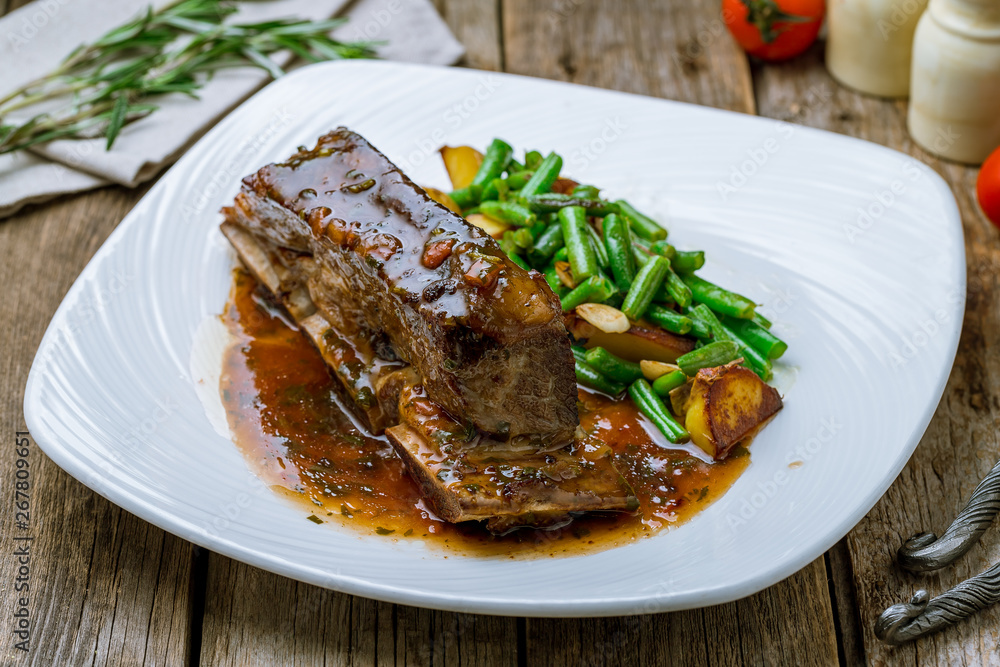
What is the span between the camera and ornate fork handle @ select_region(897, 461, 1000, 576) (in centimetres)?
336

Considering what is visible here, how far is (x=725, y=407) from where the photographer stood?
3512 mm

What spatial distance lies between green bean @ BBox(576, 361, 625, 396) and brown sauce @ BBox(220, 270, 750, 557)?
5cm

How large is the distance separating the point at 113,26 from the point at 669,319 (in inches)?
165

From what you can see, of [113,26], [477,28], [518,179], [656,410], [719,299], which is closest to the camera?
[656,410]

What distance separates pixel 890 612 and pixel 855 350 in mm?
1088

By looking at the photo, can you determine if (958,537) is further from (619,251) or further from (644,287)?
(619,251)

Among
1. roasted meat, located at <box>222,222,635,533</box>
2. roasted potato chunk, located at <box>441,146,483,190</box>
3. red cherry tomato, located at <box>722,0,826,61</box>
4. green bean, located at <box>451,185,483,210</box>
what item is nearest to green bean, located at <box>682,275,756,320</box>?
roasted meat, located at <box>222,222,635,533</box>

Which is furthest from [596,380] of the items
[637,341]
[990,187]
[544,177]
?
[990,187]

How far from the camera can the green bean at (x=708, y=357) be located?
12.2 ft

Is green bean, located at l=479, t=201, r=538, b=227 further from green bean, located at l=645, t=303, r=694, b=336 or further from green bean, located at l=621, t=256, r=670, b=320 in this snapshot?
green bean, located at l=645, t=303, r=694, b=336

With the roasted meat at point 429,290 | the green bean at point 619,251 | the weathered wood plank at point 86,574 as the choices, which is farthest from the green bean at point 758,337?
the weathered wood plank at point 86,574

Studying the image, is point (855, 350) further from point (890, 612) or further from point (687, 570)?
point (687, 570)

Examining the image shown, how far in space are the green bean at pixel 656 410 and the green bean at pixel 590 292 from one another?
40cm

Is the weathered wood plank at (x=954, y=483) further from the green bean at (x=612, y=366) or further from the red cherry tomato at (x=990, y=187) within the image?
the green bean at (x=612, y=366)
